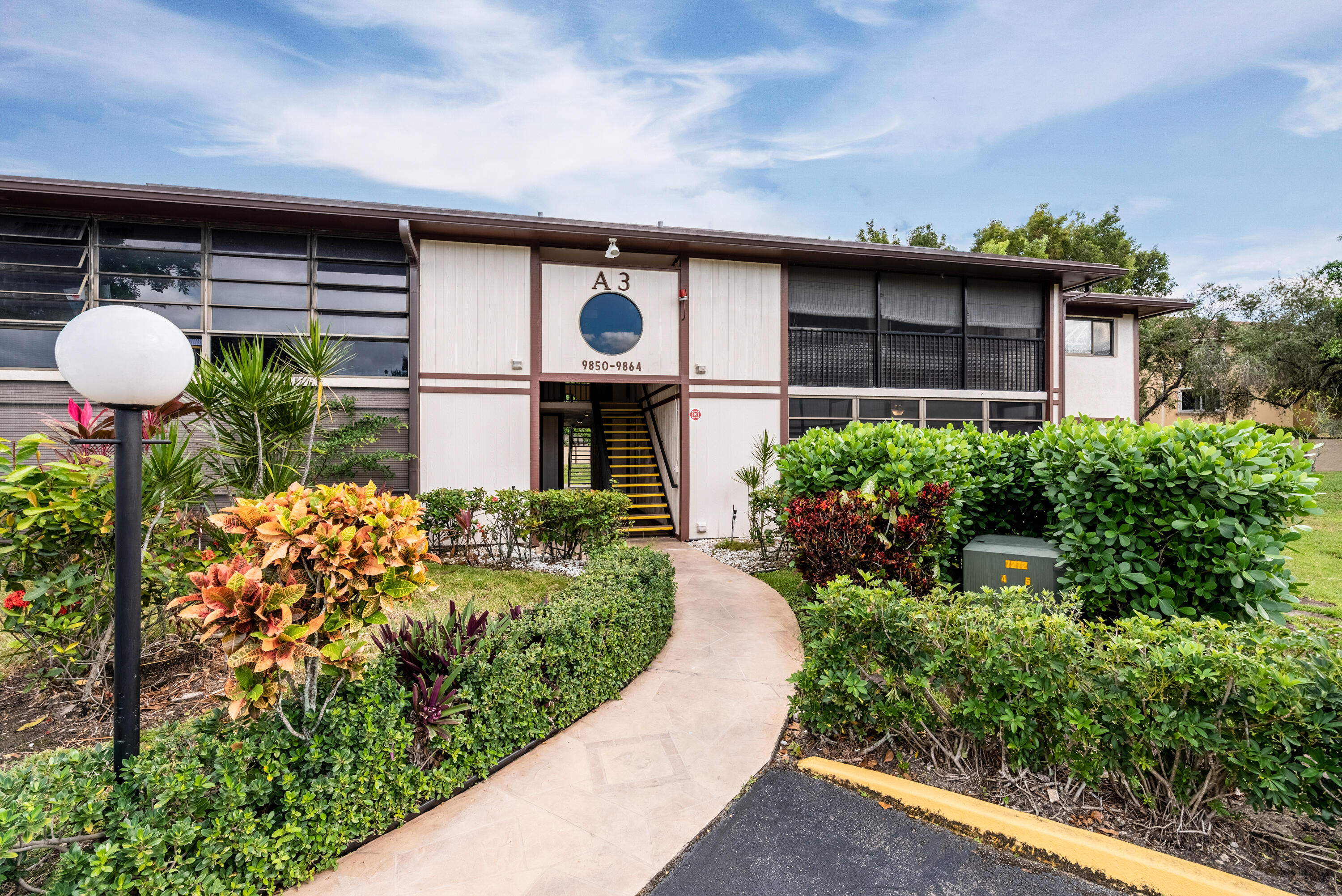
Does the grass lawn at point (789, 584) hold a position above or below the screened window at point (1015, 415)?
below

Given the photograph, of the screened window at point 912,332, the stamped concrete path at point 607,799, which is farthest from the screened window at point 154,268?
the screened window at point 912,332

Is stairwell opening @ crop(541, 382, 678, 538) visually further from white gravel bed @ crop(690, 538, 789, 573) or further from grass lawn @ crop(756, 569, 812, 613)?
grass lawn @ crop(756, 569, 812, 613)

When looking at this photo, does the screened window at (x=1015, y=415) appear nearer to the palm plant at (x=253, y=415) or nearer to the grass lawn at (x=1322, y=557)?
the grass lawn at (x=1322, y=557)

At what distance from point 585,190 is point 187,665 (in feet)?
51.7

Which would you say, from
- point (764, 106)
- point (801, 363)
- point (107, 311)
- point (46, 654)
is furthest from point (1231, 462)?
point (764, 106)

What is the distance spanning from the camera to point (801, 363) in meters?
9.66

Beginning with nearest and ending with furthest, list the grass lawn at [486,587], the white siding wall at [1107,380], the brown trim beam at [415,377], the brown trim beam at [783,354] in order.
Answer: the grass lawn at [486,587], the brown trim beam at [415,377], the brown trim beam at [783,354], the white siding wall at [1107,380]

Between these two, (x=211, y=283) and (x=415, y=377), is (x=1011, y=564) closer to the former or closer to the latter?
(x=415, y=377)

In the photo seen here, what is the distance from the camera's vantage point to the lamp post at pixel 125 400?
184 centimetres

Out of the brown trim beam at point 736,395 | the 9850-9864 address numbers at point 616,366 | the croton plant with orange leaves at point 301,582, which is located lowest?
the croton plant with orange leaves at point 301,582

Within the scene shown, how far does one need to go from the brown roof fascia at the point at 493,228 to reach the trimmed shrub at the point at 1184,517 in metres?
6.06

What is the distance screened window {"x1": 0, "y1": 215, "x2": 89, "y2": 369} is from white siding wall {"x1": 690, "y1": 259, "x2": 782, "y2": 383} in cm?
883

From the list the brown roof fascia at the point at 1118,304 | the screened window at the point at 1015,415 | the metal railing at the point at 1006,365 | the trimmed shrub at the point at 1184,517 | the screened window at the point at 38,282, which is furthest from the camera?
the brown roof fascia at the point at 1118,304

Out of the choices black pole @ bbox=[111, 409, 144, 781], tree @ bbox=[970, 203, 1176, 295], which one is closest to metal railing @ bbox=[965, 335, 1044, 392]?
black pole @ bbox=[111, 409, 144, 781]
